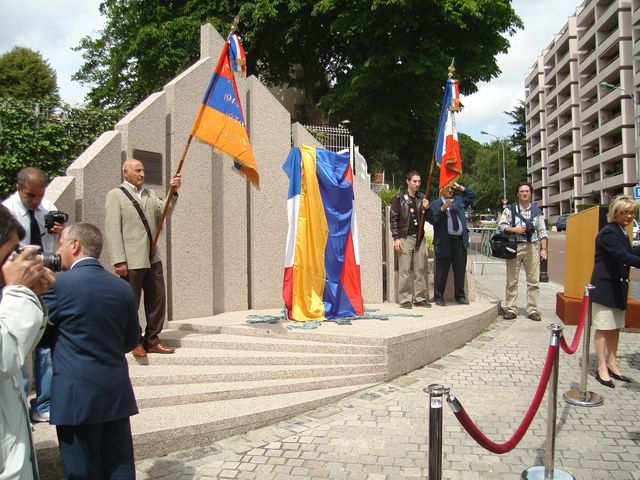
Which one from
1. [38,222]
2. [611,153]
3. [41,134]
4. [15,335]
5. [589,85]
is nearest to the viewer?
[15,335]

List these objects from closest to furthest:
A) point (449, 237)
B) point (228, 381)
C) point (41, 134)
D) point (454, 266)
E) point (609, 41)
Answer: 1. point (228, 381)
2. point (449, 237)
3. point (454, 266)
4. point (41, 134)
5. point (609, 41)

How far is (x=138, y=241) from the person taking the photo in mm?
5090

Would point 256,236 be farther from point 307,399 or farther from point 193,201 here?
point 307,399

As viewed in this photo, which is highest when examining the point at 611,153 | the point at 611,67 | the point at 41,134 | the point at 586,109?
the point at 611,67

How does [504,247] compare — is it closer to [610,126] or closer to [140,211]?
[140,211]

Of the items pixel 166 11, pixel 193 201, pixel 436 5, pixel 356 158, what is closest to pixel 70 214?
pixel 193 201

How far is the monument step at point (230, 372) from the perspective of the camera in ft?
15.7

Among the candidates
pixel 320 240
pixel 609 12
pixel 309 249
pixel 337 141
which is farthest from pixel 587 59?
pixel 309 249

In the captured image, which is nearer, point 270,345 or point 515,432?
point 515,432

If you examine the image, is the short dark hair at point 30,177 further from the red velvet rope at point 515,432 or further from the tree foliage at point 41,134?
the tree foliage at point 41,134

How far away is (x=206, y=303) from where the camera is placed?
7.10m

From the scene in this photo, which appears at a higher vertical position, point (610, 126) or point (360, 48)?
point (610, 126)

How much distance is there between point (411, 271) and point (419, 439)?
4.11 metres

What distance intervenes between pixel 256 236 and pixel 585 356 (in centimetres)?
477
